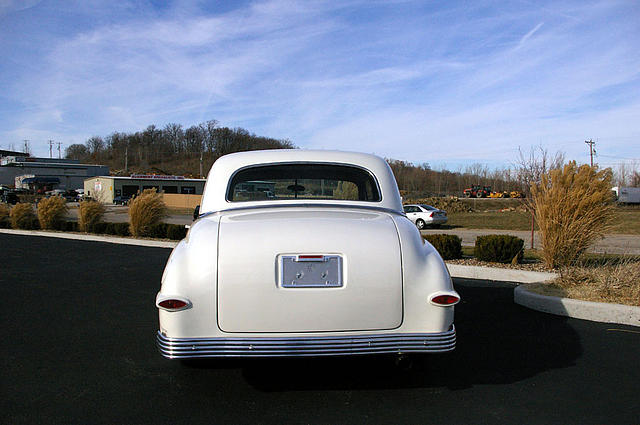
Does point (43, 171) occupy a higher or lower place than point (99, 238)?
higher

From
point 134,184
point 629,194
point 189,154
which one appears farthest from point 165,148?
point 629,194

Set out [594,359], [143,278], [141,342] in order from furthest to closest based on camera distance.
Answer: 1. [143,278]
2. [141,342]
3. [594,359]

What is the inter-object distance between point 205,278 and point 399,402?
1494mm

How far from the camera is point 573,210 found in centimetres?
769

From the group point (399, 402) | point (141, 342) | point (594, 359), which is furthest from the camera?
point (141, 342)

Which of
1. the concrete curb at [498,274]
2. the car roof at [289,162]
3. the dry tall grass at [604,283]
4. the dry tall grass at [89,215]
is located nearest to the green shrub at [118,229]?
the dry tall grass at [89,215]

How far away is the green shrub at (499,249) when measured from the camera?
8820 millimetres

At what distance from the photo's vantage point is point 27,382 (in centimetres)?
349

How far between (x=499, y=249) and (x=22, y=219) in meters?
19.7

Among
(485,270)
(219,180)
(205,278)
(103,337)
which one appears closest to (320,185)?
(219,180)

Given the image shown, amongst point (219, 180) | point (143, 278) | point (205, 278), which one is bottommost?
point (143, 278)

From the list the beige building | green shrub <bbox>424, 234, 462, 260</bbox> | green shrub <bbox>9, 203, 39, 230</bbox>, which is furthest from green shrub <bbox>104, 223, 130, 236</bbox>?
the beige building

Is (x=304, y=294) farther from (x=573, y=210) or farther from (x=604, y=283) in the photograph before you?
(x=573, y=210)

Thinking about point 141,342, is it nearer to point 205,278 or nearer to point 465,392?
point 205,278
